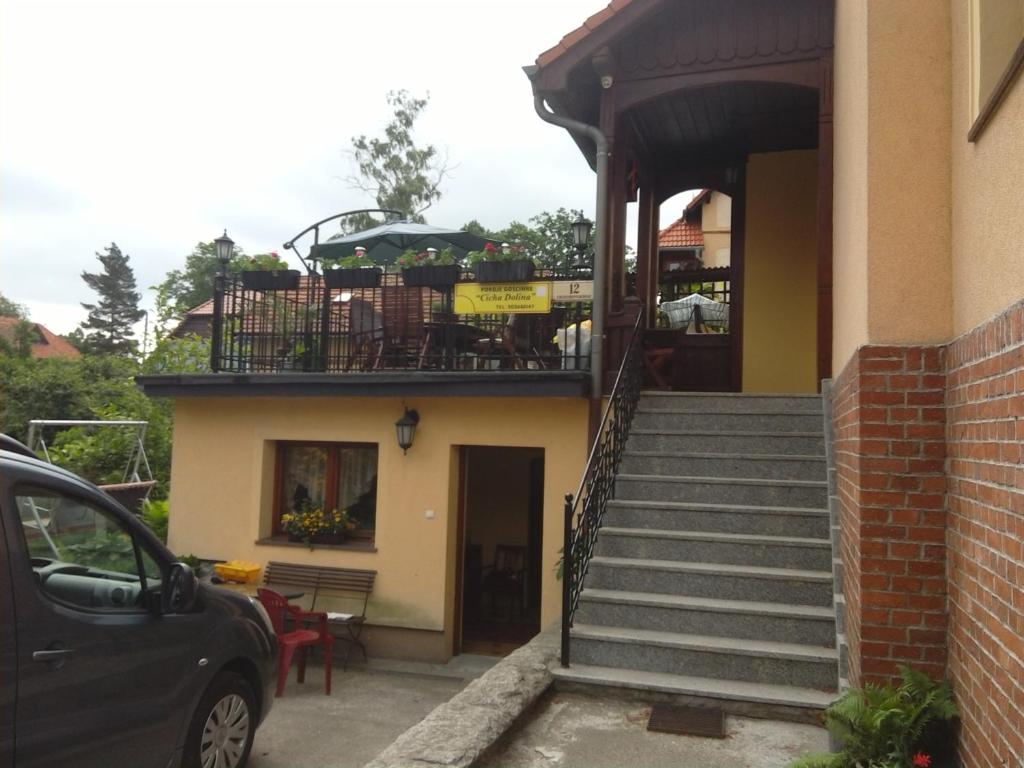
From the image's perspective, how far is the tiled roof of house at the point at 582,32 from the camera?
23.4 feet

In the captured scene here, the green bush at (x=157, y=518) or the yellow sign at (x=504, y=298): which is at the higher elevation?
the yellow sign at (x=504, y=298)

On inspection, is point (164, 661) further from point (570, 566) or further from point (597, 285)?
point (597, 285)

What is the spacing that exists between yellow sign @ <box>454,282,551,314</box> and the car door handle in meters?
4.99

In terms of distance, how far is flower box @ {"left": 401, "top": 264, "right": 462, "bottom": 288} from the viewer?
7832mm

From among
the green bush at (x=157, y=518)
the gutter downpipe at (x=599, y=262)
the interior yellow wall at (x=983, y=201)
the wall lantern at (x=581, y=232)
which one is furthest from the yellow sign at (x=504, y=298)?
the green bush at (x=157, y=518)

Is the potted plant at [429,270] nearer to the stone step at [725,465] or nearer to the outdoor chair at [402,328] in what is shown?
the outdoor chair at [402,328]

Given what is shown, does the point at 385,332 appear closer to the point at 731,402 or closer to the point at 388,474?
the point at 388,474

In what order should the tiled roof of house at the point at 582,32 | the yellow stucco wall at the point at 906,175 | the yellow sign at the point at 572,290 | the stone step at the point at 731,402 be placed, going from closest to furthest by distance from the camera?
1. the yellow stucco wall at the point at 906,175
2. the stone step at the point at 731,402
3. the tiled roof of house at the point at 582,32
4. the yellow sign at the point at 572,290

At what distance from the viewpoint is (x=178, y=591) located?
404cm

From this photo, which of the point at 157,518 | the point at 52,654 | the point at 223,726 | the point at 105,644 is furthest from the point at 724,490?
the point at 157,518

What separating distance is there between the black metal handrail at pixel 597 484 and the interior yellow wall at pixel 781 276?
2.37 meters

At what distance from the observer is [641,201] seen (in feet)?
31.5

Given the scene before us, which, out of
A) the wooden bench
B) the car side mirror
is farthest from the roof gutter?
the car side mirror

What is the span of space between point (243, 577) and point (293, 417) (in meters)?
1.73
